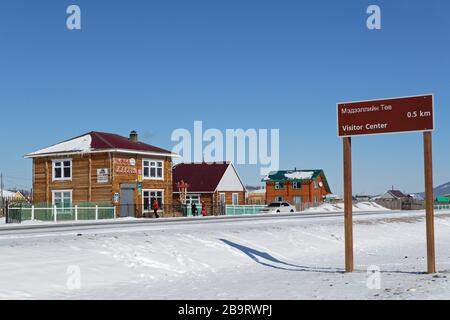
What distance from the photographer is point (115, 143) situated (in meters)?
49.2

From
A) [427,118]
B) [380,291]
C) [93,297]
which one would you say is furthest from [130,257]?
[427,118]

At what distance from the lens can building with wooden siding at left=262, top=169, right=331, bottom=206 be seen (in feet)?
293

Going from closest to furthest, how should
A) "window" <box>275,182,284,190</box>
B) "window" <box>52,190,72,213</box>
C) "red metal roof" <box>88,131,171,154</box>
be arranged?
"red metal roof" <box>88,131,171,154</box> < "window" <box>52,190,72,213</box> < "window" <box>275,182,284,190</box>

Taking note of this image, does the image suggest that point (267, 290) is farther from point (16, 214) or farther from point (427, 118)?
point (16, 214)

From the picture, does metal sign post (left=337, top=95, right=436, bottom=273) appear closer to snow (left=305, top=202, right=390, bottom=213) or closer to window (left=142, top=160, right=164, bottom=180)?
window (left=142, top=160, right=164, bottom=180)

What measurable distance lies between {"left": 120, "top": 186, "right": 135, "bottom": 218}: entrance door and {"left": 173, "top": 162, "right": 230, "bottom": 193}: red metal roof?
20295 millimetres

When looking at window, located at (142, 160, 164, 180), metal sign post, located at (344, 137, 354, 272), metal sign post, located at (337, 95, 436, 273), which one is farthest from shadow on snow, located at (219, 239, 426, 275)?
window, located at (142, 160, 164, 180)

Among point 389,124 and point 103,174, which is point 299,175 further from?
point 389,124

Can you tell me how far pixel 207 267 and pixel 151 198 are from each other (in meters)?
34.1

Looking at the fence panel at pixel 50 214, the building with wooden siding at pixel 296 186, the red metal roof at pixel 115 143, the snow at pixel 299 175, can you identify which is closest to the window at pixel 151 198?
the red metal roof at pixel 115 143

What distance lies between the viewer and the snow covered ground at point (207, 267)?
40.2 ft

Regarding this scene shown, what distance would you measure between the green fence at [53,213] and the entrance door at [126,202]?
169 inches

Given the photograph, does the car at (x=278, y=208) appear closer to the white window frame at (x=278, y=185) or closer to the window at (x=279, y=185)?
the white window frame at (x=278, y=185)

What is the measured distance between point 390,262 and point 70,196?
3517cm
